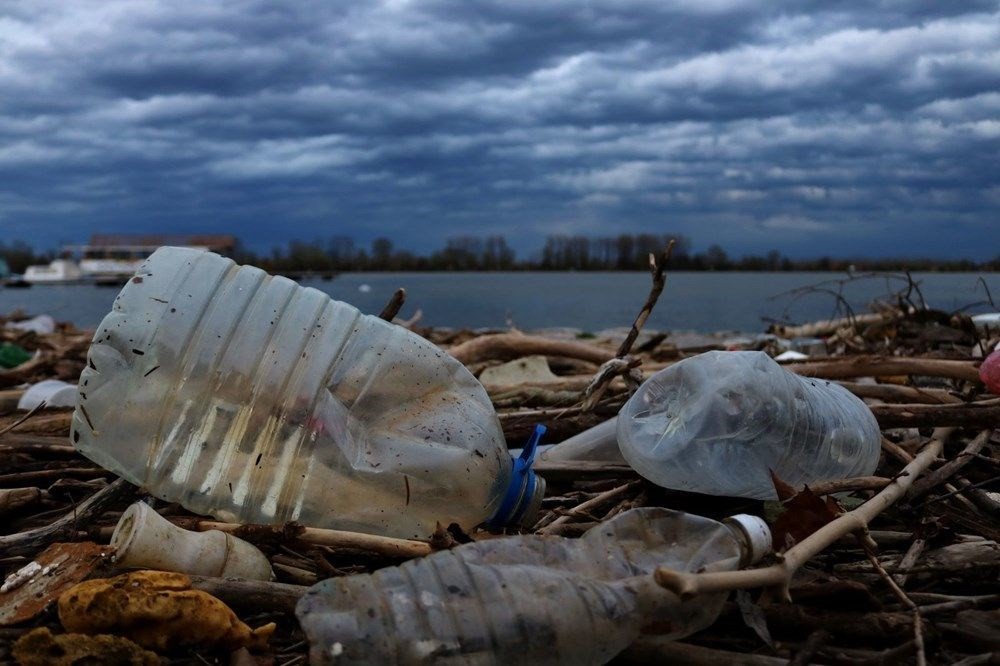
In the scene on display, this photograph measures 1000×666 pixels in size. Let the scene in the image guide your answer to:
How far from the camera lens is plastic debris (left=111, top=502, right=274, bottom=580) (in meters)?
1.72

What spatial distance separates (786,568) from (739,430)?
2.48 feet

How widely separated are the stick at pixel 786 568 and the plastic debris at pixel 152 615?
0.78 meters

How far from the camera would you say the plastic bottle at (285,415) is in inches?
81.7

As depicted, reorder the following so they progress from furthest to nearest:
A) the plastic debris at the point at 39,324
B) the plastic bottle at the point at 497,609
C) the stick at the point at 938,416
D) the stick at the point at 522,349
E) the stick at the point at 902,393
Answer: the plastic debris at the point at 39,324, the stick at the point at 522,349, the stick at the point at 902,393, the stick at the point at 938,416, the plastic bottle at the point at 497,609

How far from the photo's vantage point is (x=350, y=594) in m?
1.49

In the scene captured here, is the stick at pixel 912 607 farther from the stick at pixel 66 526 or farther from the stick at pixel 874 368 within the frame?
the stick at pixel 66 526

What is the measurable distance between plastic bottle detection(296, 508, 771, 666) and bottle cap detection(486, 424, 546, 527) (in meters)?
0.42

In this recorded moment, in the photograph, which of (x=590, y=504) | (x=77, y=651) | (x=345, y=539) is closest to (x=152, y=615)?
(x=77, y=651)

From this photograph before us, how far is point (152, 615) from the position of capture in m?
1.53

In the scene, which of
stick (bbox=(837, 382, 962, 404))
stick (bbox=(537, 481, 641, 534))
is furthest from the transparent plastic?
stick (bbox=(837, 382, 962, 404))

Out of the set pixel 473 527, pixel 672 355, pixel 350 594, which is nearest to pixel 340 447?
pixel 473 527

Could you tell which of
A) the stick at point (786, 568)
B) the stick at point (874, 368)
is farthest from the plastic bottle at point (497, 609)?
the stick at point (874, 368)

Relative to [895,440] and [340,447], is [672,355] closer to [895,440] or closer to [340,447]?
[895,440]

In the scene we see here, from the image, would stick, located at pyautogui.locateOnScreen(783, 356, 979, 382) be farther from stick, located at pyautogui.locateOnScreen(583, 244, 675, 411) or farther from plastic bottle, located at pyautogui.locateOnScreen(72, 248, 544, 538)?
plastic bottle, located at pyautogui.locateOnScreen(72, 248, 544, 538)
